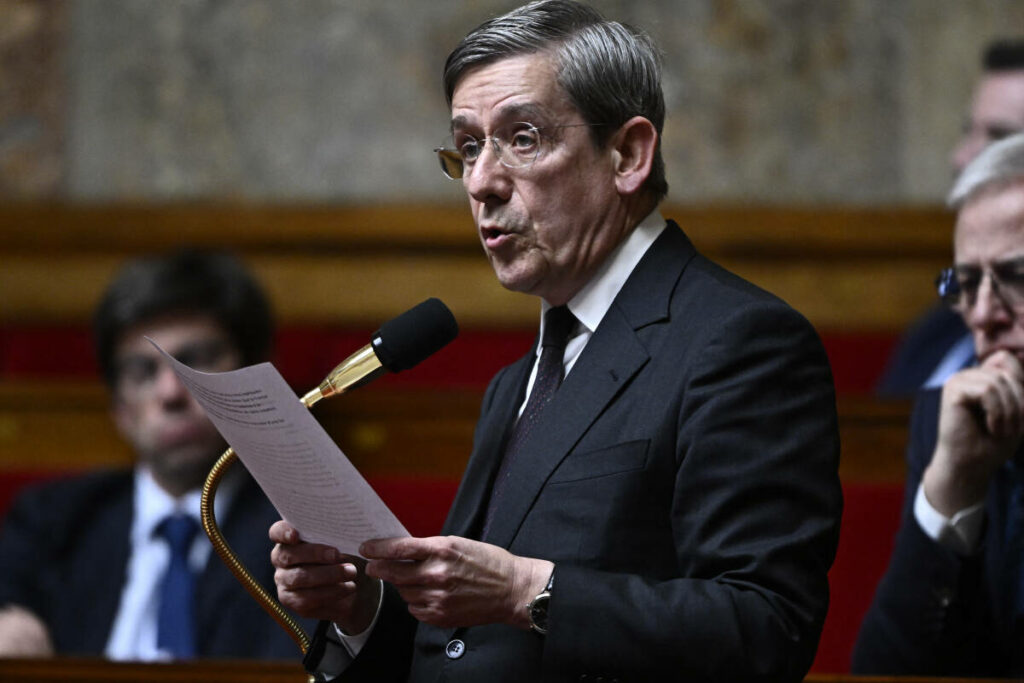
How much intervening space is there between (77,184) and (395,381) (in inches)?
43.7

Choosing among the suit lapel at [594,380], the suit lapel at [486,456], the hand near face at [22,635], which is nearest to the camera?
the suit lapel at [594,380]

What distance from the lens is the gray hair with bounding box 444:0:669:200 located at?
1.23 metres

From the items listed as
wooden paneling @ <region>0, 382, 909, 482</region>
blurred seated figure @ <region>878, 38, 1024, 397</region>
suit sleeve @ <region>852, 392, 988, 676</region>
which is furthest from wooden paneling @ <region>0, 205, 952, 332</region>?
suit sleeve @ <region>852, 392, 988, 676</region>

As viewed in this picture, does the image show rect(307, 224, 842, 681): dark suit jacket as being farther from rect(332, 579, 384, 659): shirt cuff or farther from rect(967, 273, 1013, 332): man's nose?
rect(967, 273, 1013, 332): man's nose

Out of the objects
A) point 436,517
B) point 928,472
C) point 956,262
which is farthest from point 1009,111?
point 436,517

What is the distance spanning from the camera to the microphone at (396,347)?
3.87 feet

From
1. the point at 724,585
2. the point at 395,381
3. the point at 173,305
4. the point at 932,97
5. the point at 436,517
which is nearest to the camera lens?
the point at 724,585

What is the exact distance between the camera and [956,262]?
168cm

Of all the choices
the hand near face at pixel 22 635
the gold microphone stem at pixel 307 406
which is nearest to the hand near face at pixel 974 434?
the gold microphone stem at pixel 307 406

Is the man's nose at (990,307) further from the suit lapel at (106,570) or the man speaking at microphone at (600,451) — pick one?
the suit lapel at (106,570)

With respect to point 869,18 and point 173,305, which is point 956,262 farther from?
point 869,18

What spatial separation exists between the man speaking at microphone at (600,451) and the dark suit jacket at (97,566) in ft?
2.41

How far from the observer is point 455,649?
117 cm

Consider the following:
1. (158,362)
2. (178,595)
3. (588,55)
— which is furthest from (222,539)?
(158,362)
